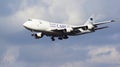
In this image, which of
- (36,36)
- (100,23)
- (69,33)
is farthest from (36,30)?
(100,23)

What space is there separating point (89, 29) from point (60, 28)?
10.9m

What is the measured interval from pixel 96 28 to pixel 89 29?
2749 mm

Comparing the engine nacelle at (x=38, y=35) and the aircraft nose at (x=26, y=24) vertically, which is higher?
the aircraft nose at (x=26, y=24)

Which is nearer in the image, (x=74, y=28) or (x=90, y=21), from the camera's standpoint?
(x=74, y=28)

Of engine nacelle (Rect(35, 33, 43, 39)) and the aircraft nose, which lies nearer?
engine nacelle (Rect(35, 33, 43, 39))

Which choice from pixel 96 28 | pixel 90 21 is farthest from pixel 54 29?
pixel 90 21

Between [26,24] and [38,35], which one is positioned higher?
[26,24]

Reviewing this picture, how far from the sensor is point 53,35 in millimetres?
160625

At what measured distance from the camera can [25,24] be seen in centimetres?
16700

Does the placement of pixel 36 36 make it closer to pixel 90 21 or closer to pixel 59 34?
pixel 59 34

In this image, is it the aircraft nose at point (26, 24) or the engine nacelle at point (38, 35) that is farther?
the aircraft nose at point (26, 24)

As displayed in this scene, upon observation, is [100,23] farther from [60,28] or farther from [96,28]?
[60,28]

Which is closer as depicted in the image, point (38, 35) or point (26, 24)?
point (38, 35)

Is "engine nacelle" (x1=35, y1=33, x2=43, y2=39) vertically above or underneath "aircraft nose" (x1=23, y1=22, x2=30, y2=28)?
underneath
